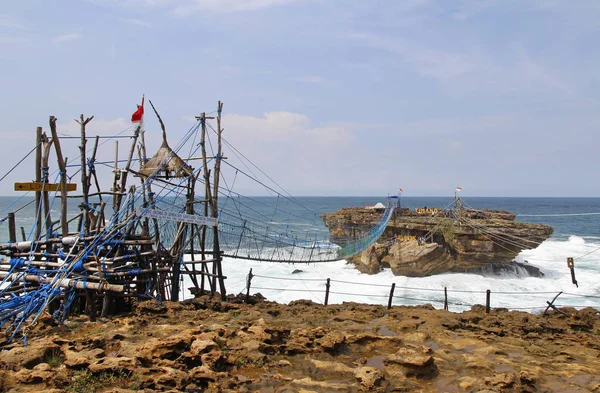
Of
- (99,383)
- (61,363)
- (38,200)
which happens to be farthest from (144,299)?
(99,383)

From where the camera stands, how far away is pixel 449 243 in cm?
2897

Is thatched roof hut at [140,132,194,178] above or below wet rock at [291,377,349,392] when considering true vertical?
above

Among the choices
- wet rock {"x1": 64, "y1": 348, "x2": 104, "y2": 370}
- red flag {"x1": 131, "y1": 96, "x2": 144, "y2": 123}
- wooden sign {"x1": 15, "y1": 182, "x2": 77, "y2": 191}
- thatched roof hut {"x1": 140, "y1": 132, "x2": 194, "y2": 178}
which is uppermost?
red flag {"x1": 131, "y1": 96, "x2": 144, "y2": 123}

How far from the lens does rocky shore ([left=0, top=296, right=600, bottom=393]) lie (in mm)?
6879

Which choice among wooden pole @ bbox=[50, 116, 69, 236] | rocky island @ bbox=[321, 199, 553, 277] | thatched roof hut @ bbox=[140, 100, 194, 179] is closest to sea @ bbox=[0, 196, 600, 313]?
rocky island @ bbox=[321, 199, 553, 277]

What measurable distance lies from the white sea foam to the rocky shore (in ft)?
31.0

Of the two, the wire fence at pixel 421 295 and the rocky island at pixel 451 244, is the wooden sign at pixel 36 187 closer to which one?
the wire fence at pixel 421 295

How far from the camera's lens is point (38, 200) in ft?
40.1

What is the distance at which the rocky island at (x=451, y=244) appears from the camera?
2822cm

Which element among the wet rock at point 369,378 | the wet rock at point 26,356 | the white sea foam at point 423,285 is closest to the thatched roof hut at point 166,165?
the wet rock at point 26,356

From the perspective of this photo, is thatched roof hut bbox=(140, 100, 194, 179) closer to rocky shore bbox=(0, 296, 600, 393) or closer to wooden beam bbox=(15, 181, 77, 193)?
wooden beam bbox=(15, 181, 77, 193)

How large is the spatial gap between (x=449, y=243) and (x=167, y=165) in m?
21.1

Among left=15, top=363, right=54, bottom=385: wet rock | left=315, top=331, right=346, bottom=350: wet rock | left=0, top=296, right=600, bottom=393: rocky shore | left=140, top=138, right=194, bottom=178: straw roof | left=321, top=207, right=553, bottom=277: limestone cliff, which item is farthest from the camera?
left=321, top=207, right=553, bottom=277: limestone cliff

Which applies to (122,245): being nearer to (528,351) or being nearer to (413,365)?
(413,365)
